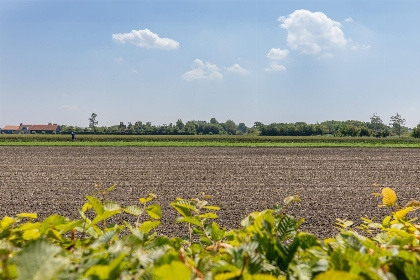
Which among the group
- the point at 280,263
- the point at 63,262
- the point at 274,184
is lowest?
the point at 274,184

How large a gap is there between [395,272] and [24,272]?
3.24ft

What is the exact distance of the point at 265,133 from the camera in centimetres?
15975

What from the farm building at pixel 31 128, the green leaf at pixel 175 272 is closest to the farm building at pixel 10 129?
the farm building at pixel 31 128

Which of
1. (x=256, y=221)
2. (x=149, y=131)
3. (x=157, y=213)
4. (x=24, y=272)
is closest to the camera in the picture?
(x=24, y=272)

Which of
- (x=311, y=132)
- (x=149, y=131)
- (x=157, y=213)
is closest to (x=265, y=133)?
(x=311, y=132)

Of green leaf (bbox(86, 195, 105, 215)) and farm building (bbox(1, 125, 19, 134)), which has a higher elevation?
farm building (bbox(1, 125, 19, 134))

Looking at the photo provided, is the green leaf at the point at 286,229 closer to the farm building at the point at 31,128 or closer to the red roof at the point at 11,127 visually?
the farm building at the point at 31,128

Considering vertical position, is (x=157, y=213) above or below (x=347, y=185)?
above

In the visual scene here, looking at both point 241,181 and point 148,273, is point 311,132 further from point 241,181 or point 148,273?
point 148,273

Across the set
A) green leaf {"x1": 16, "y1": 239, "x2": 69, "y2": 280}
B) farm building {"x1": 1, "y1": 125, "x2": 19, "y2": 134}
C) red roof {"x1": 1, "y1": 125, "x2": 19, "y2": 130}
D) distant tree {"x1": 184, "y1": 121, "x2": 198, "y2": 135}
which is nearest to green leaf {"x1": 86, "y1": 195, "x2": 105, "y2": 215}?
green leaf {"x1": 16, "y1": 239, "x2": 69, "y2": 280}

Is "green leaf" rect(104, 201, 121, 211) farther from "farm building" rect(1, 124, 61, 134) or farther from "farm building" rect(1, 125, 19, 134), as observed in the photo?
"farm building" rect(1, 125, 19, 134)

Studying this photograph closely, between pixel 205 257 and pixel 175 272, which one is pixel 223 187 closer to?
pixel 205 257

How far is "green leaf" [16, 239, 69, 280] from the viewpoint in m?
0.65

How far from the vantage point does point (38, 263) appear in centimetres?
67
